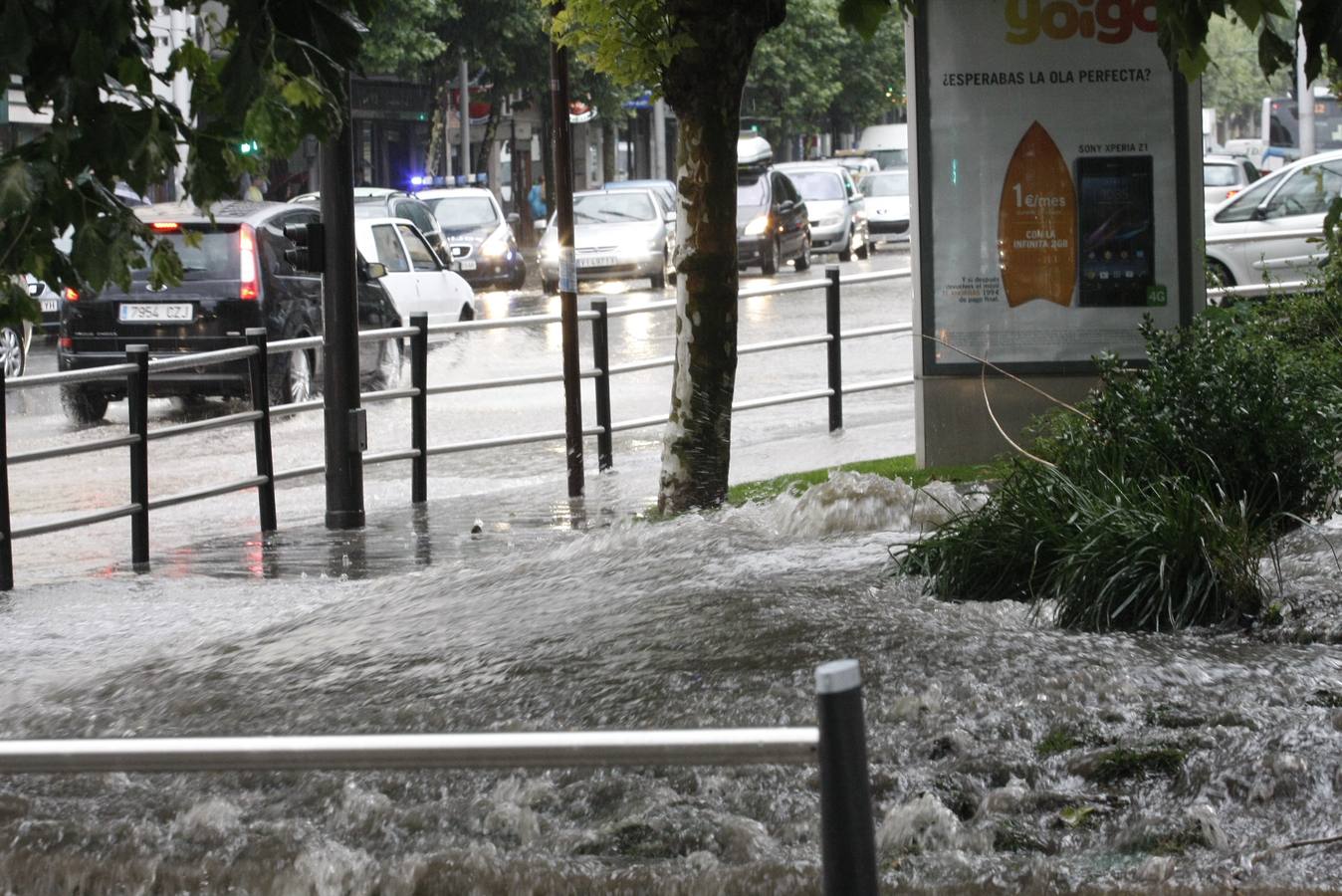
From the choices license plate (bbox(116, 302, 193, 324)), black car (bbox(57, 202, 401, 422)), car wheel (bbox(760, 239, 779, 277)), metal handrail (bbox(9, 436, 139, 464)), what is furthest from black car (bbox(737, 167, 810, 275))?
metal handrail (bbox(9, 436, 139, 464))

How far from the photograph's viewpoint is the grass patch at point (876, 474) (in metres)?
9.53

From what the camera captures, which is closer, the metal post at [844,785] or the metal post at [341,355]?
the metal post at [844,785]

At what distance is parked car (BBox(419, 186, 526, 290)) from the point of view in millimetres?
31047

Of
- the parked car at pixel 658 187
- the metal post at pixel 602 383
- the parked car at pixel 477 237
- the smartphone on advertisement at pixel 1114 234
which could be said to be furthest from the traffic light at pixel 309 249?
the parked car at pixel 658 187

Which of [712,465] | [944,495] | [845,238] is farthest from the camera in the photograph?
[845,238]

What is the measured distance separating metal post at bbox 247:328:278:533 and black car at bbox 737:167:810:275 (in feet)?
68.9

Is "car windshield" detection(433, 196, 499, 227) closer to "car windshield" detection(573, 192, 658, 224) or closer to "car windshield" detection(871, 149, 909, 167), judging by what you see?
"car windshield" detection(573, 192, 658, 224)

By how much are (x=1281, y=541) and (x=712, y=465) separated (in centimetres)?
311

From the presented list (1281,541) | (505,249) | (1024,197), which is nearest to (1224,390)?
(1281,541)

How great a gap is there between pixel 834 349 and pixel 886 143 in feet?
166

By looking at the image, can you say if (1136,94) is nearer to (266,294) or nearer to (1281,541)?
(1281,541)

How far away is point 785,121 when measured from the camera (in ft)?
200

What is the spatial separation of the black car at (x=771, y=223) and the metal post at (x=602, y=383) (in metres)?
19.0

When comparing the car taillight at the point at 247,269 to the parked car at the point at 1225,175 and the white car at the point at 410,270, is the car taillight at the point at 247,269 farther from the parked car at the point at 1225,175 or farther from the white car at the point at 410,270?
the parked car at the point at 1225,175
